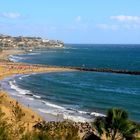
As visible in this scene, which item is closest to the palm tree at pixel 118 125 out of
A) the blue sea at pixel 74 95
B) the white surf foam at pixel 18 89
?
the blue sea at pixel 74 95

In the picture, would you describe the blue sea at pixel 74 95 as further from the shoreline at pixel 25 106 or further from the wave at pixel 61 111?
the shoreline at pixel 25 106

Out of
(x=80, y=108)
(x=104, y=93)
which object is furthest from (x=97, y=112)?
(x=104, y=93)

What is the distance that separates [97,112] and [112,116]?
27675 millimetres

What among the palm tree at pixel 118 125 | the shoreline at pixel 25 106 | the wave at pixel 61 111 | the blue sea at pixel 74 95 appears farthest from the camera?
the blue sea at pixel 74 95

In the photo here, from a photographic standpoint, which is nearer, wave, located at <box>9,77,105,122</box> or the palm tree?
the palm tree

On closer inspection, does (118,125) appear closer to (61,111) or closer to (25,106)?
(61,111)

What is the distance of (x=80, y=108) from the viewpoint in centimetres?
6322

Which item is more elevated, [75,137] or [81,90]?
Answer: [75,137]

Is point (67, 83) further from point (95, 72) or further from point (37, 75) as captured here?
point (95, 72)

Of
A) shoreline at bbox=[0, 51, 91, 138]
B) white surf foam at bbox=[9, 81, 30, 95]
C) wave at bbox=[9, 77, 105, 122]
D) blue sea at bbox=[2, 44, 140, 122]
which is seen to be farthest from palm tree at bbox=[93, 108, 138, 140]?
white surf foam at bbox=[9, 81, 30, 95]

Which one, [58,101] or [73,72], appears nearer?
[58,101]

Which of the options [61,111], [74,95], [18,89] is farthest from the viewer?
[18,89]

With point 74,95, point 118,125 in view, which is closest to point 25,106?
point 74,95

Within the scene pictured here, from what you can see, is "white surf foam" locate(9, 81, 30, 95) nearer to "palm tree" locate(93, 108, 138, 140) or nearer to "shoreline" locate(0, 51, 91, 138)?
"shoreline" locate(0, 51, 91, 138)
